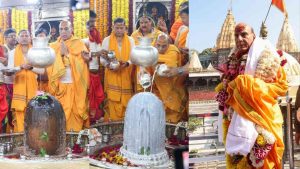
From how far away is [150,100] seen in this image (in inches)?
156

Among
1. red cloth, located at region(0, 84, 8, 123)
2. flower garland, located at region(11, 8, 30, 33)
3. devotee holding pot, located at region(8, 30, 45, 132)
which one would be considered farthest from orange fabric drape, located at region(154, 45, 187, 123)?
red cloth, located at region(0, 84, 8, 123)

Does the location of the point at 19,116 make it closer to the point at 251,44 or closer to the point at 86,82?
the point at 86,82

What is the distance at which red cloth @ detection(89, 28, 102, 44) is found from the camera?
416 cm

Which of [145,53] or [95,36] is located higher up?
[95,36]

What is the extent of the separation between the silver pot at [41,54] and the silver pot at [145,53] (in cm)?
83

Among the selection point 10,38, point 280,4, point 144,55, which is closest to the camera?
point 280,4

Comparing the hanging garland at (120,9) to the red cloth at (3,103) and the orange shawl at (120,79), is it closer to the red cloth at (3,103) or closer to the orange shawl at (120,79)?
the orange shawl at (120,79)

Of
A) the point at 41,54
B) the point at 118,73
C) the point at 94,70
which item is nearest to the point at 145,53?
the point at 118,73

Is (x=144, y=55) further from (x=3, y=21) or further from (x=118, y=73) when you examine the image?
(x=3, y=21)

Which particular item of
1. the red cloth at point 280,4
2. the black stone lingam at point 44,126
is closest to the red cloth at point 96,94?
the black stone lingam at point 44,126

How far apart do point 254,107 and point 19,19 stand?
8.14 feet

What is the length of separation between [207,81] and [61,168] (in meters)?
1.66

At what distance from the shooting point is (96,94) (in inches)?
166

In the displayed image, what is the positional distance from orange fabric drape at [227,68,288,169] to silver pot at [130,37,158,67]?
3.19 ft
